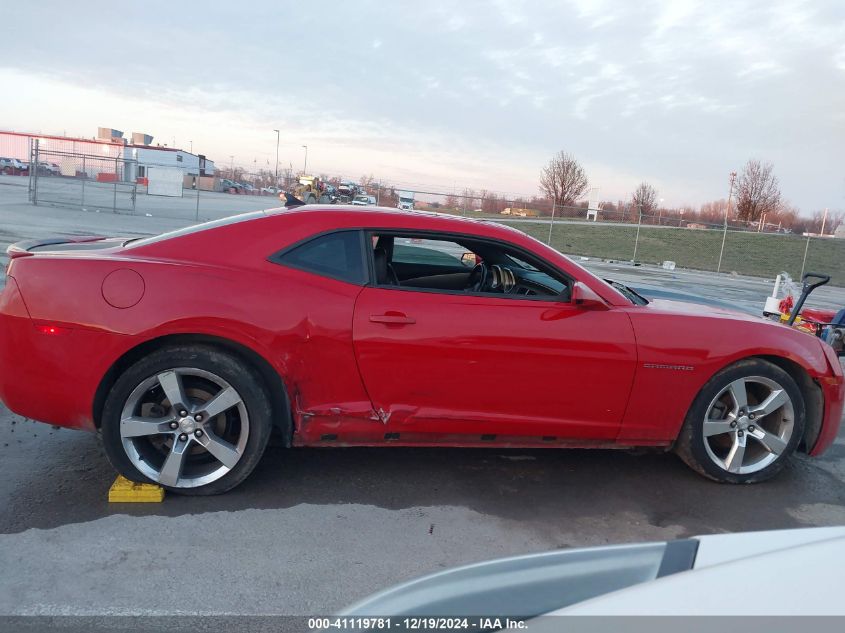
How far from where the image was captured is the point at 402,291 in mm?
3697

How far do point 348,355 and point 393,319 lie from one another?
302 millimetres

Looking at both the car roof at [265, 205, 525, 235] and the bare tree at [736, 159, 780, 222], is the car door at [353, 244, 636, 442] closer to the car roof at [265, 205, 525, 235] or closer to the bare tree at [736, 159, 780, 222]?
the car roof at [265, 205, 525, 235]

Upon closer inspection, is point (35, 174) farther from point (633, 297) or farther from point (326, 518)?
point (633, 297)

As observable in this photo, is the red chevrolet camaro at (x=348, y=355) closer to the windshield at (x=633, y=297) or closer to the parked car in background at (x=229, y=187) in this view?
the windshield at (x=633, y=297)

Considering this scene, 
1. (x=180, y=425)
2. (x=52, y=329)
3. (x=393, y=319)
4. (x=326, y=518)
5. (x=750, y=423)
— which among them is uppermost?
(x=393, y=319)

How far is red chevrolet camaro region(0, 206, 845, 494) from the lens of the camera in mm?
3455

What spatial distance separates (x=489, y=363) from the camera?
12.1 ft

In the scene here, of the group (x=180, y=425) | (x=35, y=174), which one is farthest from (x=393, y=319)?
(x=35, y=174)

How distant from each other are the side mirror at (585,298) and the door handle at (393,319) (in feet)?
2.99

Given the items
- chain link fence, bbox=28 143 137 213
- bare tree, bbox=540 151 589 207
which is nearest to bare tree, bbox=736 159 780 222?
bare tree, bbox=540 151 589 207

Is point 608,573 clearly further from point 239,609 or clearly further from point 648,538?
point 648,538

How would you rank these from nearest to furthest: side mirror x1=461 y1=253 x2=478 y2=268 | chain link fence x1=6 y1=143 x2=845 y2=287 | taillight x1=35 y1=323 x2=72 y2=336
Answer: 1. taillight x1=35 y1=323 x2=72 y2=336
2. side mirror x1=461 y1=253 x2=478 y2=268
3. chain link fence x1=6 y1=143 x2=845 y2=287

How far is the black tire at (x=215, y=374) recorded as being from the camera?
11.3ft

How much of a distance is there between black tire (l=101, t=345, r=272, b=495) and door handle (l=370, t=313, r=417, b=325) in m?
0.68
